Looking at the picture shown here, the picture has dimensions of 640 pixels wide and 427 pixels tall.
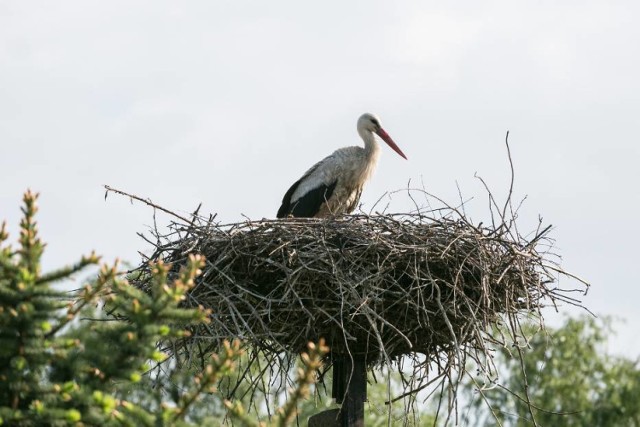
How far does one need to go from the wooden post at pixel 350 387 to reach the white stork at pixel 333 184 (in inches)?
106

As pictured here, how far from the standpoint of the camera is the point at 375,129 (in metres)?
12.8

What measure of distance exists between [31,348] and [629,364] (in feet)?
75.2

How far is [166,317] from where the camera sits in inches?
204

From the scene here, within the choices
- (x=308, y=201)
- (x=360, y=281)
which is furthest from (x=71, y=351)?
(x=308, y=201)

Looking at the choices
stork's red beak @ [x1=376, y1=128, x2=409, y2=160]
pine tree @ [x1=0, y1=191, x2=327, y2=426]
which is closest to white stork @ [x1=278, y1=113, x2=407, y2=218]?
stork's red beak @ [x1=376, y1=128, x2=409, y2=160]

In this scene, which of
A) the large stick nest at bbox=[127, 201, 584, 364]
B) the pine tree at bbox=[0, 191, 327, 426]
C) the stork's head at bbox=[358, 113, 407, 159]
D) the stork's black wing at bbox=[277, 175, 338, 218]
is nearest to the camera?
the pine tree at bbox=[0, 191, 327, 426]

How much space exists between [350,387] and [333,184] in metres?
3.47

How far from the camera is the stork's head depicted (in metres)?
12.8

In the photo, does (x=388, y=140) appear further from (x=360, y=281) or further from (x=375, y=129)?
(x=360, y=281)

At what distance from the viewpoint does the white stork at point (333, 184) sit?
11797mm

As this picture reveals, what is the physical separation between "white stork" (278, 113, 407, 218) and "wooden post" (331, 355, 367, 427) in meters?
2.68

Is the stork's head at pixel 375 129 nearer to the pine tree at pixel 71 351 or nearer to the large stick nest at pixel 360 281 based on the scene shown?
the large stick nest at pixel 360 281

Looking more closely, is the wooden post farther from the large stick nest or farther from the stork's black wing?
the stork's black wing

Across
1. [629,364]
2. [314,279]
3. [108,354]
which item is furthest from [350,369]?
[629,364]
